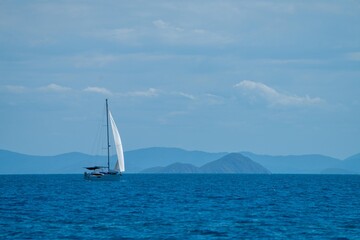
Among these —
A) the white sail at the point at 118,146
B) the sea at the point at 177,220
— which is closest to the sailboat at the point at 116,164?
the white sail at the point at 118,146

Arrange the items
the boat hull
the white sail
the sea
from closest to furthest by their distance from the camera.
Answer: the sea
the white sail
the boat hull

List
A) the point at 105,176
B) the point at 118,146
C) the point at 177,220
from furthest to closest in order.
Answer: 1. the point at 105,176
2. the point at 118,146
3. the point at 177,220

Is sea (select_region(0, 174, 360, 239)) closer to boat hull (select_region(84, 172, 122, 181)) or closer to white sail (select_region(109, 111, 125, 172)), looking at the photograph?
white sail (select_region(109, 111, 125, 172))

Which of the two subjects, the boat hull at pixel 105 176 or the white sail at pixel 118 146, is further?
the boat hull at pixel 105 176

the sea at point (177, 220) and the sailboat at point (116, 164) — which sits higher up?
the sailboat at point (116, 164)

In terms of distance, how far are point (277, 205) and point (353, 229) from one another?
1041 inches

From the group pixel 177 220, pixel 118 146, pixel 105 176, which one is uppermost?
pixel 118 146

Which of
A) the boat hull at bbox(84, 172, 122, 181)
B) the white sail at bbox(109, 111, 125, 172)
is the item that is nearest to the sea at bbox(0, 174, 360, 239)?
the white sail at bbox(109, 111, 125, 172)

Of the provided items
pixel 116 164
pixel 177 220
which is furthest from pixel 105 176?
pixel 177 220

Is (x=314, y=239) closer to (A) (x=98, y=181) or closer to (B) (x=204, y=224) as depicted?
(B) (x=204, y=224)

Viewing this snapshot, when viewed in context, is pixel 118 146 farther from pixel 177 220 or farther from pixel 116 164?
pixel 177 220

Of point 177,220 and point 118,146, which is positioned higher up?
point 118,146

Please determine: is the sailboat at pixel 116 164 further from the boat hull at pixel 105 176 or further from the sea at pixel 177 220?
the sea at pixel 177 220

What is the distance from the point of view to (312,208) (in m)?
76.8
